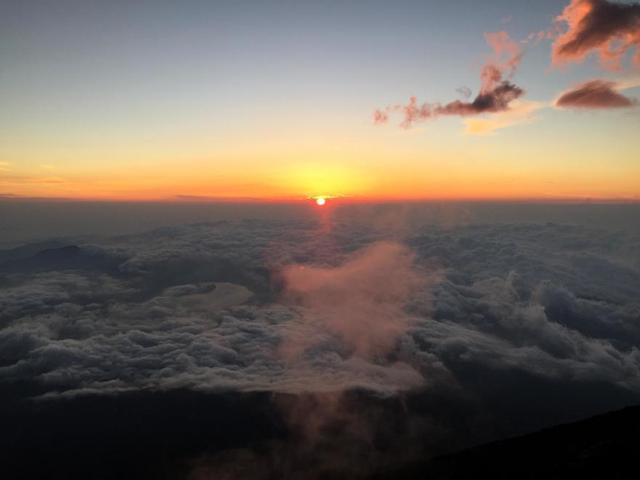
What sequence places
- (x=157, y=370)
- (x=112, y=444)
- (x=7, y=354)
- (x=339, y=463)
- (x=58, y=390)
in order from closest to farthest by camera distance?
1. (x=339, y=463)
2. (x=112, y=444)
3. (x=58, y=390)
4. (x=157, y=370)
5. (x=7, y=354)

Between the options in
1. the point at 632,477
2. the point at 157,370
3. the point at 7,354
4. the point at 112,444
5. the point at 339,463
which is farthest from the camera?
the point at 7,354

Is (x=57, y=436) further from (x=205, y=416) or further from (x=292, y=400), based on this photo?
(x=292, y=400)

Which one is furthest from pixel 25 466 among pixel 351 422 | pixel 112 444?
pixel 351 422

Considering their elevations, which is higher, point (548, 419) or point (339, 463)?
point (339, 463)

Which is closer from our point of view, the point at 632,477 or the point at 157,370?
the point at 632,477

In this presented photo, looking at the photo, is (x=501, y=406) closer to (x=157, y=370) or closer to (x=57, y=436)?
(x=157, y=370)

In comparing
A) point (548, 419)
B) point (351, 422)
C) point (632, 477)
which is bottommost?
point (548, 419)
